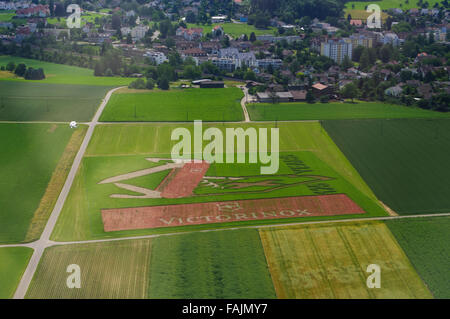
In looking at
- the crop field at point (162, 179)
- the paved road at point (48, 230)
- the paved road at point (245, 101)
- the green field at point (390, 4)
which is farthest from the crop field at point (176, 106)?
the green field at point (390, 4)

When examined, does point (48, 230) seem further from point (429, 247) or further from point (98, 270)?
point (429, 247)

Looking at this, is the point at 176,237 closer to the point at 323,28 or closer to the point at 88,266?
the point at 88,266

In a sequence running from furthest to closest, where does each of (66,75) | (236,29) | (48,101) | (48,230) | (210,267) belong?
(236,29), (66,75), (48,101), (48,230), (210,267)

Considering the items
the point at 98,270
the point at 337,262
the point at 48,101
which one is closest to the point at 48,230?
the point at 98,270

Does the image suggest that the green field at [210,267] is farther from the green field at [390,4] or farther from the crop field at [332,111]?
the green field at [390,4]

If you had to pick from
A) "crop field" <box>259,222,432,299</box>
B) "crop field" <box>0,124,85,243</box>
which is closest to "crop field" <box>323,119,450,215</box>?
"crop field" <box>259,222,432,299</box>

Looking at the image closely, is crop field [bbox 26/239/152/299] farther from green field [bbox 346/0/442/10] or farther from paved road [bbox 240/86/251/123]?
green field [bbox 346/0/442/10]
